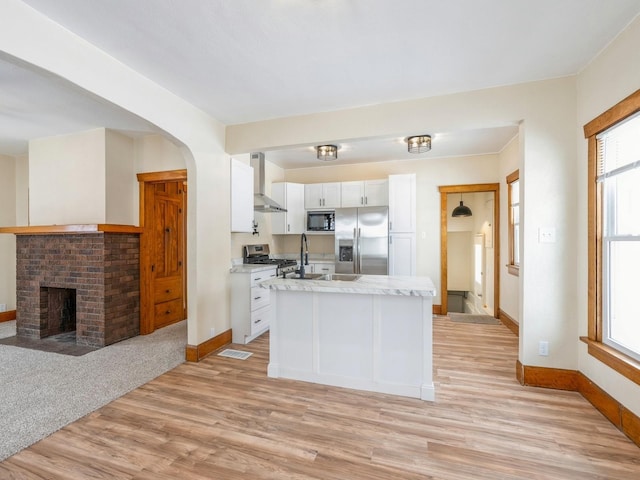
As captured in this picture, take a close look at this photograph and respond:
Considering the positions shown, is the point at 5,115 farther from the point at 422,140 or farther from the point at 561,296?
the point at 561,296

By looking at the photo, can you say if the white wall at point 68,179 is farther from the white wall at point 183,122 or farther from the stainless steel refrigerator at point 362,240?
the stainless steel refrigerator at point 362,240

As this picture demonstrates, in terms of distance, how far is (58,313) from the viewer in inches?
167

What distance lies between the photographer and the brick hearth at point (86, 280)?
3.69 meters

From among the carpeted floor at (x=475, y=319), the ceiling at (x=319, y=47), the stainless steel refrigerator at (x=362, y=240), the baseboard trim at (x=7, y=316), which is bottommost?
the carpeted floor at (x=475, y=319)

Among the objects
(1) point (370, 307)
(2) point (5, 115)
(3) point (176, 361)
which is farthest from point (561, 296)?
(2) point (5, 115)

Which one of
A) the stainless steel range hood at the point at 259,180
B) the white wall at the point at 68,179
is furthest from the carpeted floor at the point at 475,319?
the white wall at the point at 68,179

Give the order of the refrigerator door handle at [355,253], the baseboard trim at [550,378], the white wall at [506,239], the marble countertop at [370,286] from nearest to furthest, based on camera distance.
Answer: the marble countertop at [370,286]
the baseboard trim at [550,378]
the white wall at [506,239]
the refrigerator door handle at [355,253]

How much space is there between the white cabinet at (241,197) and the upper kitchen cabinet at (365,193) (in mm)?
1754

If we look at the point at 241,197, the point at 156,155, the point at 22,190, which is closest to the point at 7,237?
the point at 22,190

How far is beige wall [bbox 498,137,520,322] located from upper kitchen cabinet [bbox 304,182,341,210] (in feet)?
8.36

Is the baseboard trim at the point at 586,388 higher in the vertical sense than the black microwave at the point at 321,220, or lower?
lower

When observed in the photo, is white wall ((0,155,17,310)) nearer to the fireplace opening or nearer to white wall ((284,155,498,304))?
the fireplace opening

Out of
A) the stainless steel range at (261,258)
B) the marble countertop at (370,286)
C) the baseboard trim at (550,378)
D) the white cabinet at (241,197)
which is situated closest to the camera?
the marble countertop at (370,286)

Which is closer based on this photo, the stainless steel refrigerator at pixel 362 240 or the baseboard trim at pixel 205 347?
the baseboard trim at pixel 205 347
